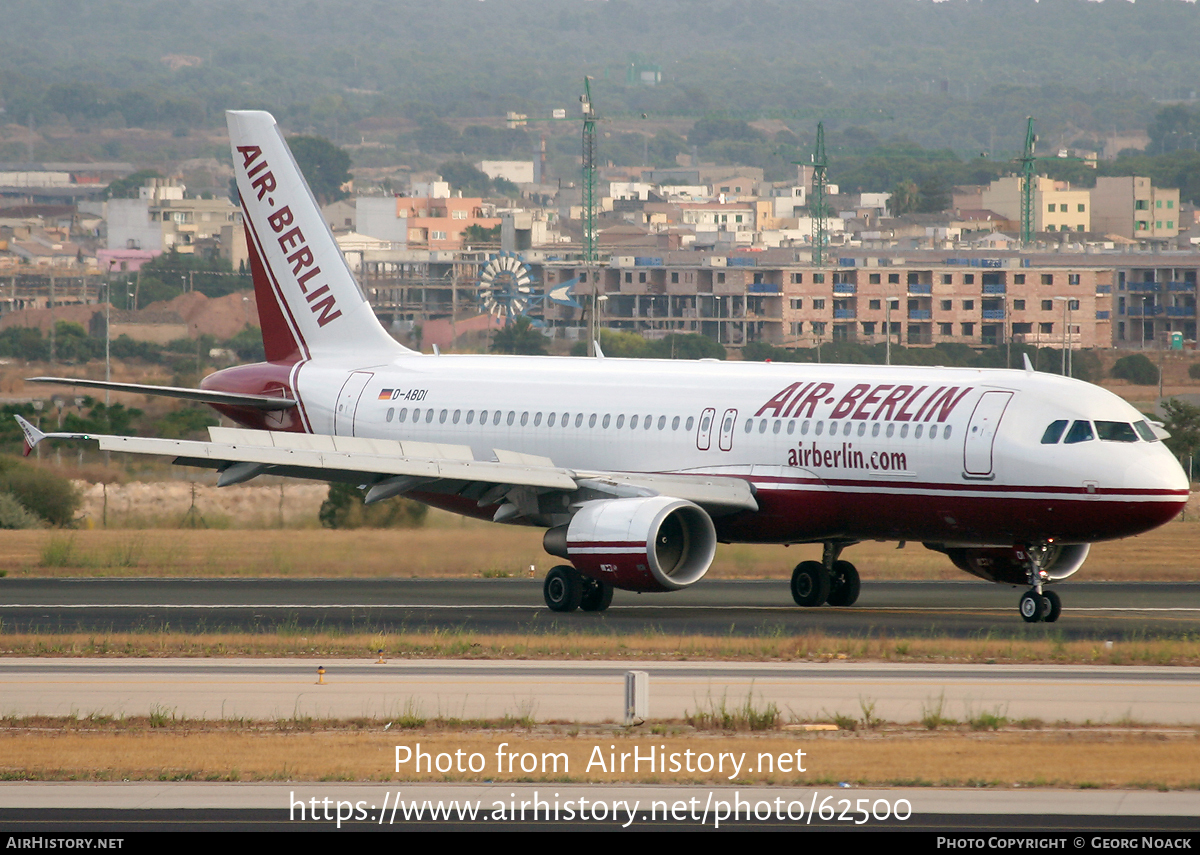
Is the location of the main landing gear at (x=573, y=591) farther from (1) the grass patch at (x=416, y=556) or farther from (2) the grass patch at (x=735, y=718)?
(2) the grass patch at (x=735, y=718)

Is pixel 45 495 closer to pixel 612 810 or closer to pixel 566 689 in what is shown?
pixel 566 689

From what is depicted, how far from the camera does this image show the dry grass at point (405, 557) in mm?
45344

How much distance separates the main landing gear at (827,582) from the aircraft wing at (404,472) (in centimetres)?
244

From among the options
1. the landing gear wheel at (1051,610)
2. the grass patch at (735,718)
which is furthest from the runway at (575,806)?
the landing gear wheel at (1051,610)

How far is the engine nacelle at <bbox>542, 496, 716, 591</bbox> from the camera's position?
34.8 meters

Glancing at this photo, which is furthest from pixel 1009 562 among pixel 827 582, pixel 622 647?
pixel 622 647

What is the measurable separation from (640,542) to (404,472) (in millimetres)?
5301

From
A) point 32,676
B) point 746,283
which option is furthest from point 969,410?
point 746,283

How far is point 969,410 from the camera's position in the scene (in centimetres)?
3481

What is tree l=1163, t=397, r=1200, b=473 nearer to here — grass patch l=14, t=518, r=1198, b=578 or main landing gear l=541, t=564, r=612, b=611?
grass patch l=14, t=518, r=1198, b=578

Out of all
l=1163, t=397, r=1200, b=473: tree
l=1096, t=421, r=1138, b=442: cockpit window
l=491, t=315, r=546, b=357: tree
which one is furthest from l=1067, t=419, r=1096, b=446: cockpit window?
l=491, t=315, r=546, b=357: tree

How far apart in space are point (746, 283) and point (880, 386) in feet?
494

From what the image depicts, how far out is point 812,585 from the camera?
125 feet

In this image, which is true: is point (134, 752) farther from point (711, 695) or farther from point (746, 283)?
point (746, 283)
